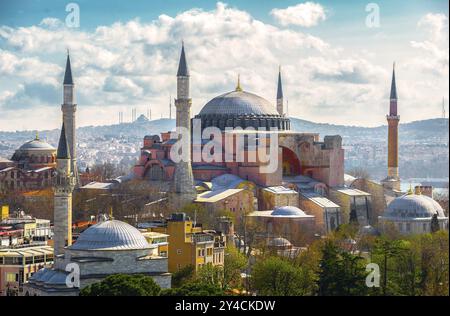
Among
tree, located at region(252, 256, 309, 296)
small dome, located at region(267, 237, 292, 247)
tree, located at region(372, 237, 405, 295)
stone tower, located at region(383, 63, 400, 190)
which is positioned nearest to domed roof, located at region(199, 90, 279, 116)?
stone tower, located at region(383, 63, 400, 190)

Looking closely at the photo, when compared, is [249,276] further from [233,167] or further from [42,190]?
[42,190]

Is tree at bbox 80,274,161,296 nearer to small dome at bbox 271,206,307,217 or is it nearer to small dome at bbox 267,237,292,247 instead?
small dome at bbox 267,237,292,247

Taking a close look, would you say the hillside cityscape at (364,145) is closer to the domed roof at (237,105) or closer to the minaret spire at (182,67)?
the domed roof at (237,105)

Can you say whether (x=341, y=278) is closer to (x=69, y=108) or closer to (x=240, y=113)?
(x=69, y=108)

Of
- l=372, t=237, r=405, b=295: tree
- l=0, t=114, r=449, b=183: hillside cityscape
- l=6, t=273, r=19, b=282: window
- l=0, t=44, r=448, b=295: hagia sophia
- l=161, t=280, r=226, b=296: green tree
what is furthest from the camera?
l=0, t=114, r=449, b=183: hillside cityscape

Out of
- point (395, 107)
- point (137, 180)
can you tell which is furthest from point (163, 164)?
point (395, 107)
